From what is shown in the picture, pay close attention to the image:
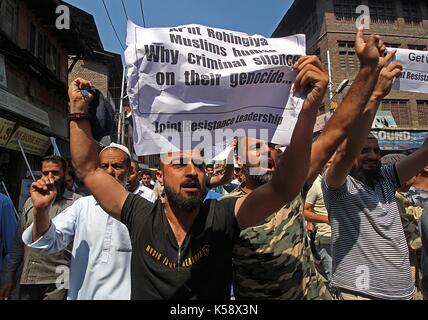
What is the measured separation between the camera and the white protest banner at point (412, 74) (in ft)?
12.2

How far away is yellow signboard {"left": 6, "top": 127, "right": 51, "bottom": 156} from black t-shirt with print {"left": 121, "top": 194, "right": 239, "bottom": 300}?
28.0 ft

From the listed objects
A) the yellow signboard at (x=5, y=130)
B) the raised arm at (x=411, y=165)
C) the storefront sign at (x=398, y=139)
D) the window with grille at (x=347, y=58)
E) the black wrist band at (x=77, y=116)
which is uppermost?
the window with grille at (x=347, y=58)

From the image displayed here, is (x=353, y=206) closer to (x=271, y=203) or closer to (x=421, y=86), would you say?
(x=271, y=203)

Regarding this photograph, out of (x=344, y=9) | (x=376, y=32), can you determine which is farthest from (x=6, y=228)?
(x=376, y=32)

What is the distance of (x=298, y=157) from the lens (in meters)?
1.81

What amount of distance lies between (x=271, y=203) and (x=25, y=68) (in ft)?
46.5

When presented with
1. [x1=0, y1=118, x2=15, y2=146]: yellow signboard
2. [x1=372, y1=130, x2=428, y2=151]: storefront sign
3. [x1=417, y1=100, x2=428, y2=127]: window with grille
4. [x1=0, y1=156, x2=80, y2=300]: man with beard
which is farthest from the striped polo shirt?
[x1=417, y1=100, x2=428, y2=127]: window with grille

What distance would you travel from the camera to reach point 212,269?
1946 mm

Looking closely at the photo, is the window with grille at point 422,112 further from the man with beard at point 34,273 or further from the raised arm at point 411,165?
the man with beard at point 34,273

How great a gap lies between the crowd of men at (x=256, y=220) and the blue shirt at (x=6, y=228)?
0.67m

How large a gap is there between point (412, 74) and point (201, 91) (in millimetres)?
2669

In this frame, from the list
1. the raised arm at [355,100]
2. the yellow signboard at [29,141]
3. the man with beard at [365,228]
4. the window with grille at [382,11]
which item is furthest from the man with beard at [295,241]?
the window with grille at [382,11]

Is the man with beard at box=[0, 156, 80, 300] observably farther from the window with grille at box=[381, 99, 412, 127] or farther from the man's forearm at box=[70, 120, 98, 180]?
the window with grille at box=[381, 99, 412, 127]
